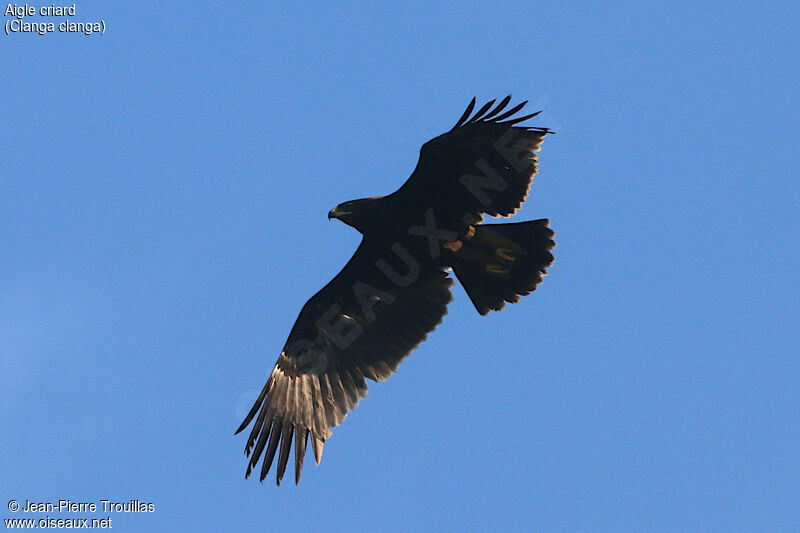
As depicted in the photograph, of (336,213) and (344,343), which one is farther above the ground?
(336,213)

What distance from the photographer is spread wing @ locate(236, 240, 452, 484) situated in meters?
9.38

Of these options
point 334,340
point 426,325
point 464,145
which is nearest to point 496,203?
point 464,145

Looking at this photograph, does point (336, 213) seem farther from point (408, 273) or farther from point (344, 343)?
point (344, 343)

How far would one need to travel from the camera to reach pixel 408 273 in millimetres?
9742

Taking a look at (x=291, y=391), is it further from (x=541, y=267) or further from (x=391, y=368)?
(x=541, y=267)

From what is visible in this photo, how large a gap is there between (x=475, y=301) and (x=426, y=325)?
1.88 feet

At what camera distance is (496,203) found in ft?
29.1

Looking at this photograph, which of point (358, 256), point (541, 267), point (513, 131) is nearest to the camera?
point (513, 131)

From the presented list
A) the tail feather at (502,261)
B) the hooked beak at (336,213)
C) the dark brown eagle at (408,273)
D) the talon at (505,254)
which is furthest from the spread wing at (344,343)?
the talon at (505,254)

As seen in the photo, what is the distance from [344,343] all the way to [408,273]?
96 cm

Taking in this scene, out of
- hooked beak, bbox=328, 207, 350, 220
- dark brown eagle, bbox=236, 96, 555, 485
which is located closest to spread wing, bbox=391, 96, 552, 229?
dark brown eagle, bbox=236, 96, 555, 485

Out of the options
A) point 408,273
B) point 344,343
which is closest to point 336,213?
point 408,273

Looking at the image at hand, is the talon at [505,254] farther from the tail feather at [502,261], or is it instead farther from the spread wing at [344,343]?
the spread wing at [344,343]

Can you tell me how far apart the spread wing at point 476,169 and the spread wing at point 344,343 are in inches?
29.3
